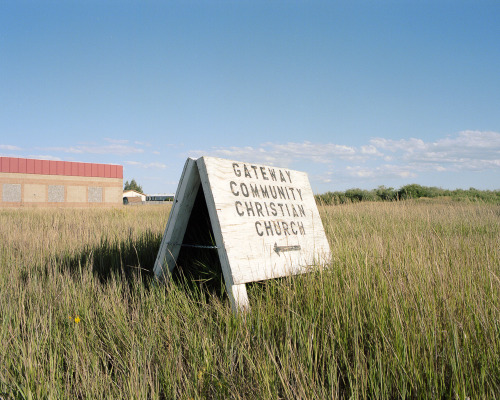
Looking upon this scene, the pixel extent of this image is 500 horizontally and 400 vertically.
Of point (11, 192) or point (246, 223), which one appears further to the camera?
point (11, 192)

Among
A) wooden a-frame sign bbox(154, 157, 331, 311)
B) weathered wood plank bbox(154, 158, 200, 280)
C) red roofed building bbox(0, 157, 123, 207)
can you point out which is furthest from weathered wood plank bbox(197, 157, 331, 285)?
red roofed building bbox(0, 157, 123, 207)

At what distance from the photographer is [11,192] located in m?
29.4

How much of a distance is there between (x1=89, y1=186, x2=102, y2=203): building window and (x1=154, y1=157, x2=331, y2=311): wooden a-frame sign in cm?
3415

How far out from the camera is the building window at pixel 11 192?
1144 inches

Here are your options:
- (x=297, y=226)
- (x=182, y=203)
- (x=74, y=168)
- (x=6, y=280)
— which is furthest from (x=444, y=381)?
(x=74, y=168)

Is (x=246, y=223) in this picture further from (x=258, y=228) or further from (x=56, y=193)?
(x=56, y=193)

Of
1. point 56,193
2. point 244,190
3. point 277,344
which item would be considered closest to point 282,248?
point 244,190

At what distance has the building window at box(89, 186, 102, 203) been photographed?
33656mm

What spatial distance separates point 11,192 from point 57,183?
365 cm

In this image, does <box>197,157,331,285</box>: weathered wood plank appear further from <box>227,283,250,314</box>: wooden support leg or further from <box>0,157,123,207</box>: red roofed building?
<box>0,157,123,207</box>: red roofed building

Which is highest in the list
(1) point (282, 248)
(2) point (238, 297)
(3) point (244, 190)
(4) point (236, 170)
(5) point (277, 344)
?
(4) point (236, 170)

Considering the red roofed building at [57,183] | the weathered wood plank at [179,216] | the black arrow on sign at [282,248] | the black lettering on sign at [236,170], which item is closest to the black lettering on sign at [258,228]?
the black arrow on sign at [282,248]

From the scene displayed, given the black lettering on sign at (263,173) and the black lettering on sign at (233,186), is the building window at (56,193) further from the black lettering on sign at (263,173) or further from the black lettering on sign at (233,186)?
the black lettering on sign at (233,186)

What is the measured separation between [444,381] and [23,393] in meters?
1.93
